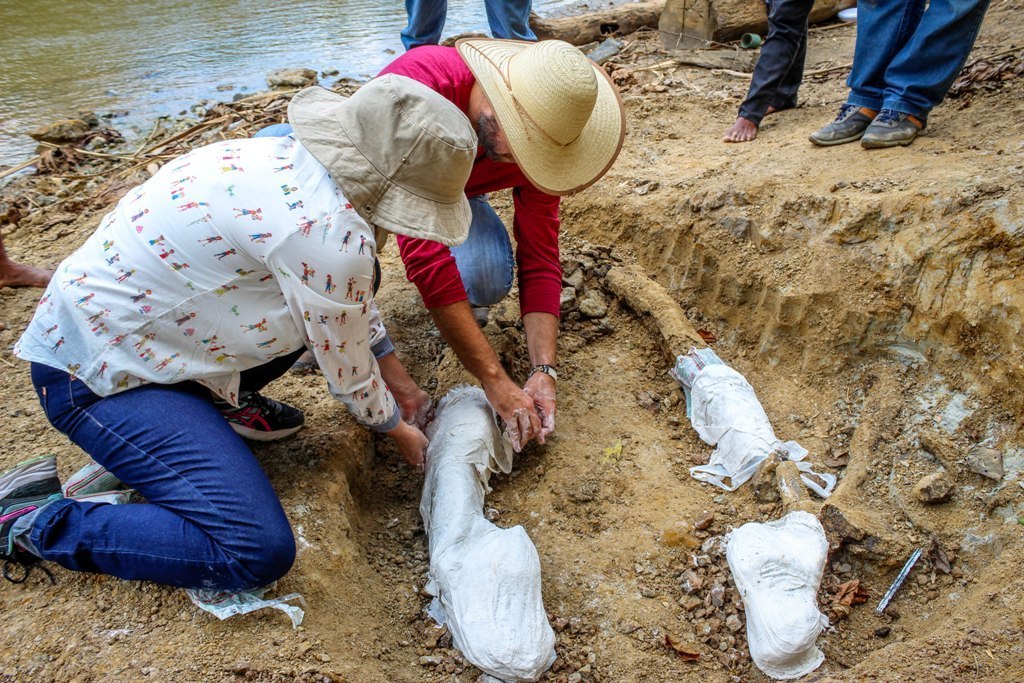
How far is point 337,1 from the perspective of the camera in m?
8.48

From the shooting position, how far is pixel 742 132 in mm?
3602

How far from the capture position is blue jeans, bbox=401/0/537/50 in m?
3.79

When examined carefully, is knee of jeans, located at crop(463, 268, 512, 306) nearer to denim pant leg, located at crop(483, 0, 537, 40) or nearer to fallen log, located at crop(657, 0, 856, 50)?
denim pant leg, located at crop(483, 0, 537, 40)

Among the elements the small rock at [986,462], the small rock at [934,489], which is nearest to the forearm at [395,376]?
the small rock at [934,489]

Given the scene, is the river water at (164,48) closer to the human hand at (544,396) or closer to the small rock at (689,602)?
the human hand at (544,396)

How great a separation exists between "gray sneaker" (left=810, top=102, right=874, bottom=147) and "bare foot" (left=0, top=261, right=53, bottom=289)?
11.0 feet

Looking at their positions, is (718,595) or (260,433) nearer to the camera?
(718,595)

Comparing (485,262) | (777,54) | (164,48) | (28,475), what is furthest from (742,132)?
(164,48)

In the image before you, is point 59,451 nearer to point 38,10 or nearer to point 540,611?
point 540,611

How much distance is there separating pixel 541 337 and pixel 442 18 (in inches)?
89.2

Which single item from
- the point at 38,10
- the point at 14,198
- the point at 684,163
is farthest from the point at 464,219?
the point at 38,10

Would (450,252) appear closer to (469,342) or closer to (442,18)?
(469,342)

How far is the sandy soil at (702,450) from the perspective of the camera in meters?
1.76

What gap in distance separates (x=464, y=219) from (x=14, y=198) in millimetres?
3563
